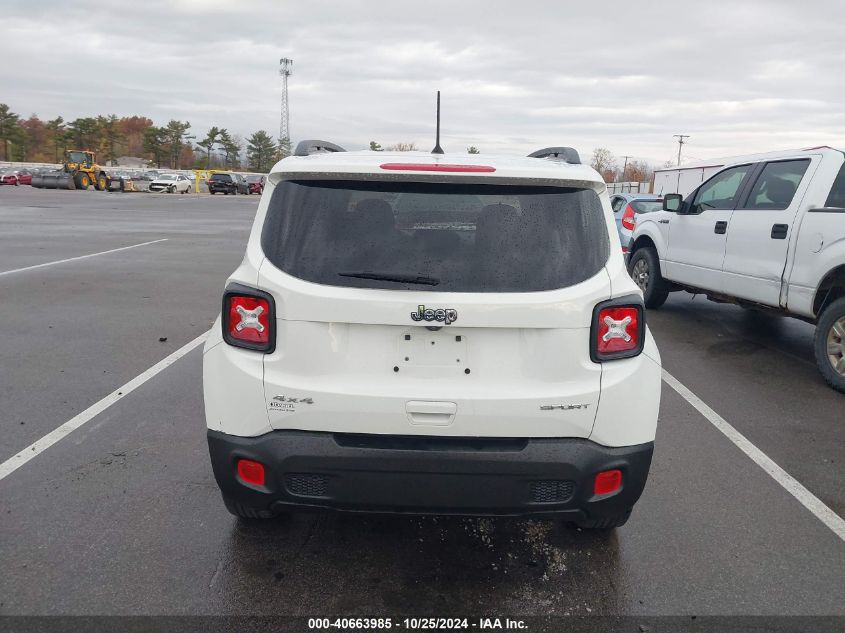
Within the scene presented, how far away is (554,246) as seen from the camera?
2750 millimetres

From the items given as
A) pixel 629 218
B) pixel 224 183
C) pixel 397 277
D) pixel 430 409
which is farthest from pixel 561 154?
pixel 224 183

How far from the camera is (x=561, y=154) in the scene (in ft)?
12.0

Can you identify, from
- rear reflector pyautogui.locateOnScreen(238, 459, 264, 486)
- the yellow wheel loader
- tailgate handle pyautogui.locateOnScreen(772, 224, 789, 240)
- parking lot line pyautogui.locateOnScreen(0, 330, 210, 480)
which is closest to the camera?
rear reflector pyautogui.locateOnScreen(238, 459, 264, 486)

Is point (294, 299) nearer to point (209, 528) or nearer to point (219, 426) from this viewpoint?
point (219, 426)

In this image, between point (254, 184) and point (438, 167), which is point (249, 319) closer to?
point (438, 167)

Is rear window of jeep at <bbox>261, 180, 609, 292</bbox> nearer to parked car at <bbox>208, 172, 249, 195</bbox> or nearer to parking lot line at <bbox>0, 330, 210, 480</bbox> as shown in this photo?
parking lot line at <bbox>0, 330, 210, 480</bbox>

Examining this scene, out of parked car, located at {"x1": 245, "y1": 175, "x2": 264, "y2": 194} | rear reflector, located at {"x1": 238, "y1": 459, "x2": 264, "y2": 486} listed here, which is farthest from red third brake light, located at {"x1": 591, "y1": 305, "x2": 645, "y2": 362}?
parked car, located at {"x1": 245, "y1": 175, "x2": 264, "y2": 194}

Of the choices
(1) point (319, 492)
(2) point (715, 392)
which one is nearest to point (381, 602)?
(1) point (319, 492)

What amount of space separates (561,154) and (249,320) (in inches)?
75.8

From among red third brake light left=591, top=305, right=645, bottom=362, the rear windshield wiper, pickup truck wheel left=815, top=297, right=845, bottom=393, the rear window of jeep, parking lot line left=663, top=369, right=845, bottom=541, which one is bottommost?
parking lot line left=663, top=369, right=845, bottom=541

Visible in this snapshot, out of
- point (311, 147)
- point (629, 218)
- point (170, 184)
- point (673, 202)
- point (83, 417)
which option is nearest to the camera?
point (311, 147)

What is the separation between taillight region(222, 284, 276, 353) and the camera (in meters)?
2.71

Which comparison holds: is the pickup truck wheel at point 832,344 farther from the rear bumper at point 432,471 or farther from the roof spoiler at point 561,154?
the rear bumper at point 432,471

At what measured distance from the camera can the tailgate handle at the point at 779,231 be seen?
6527mm
